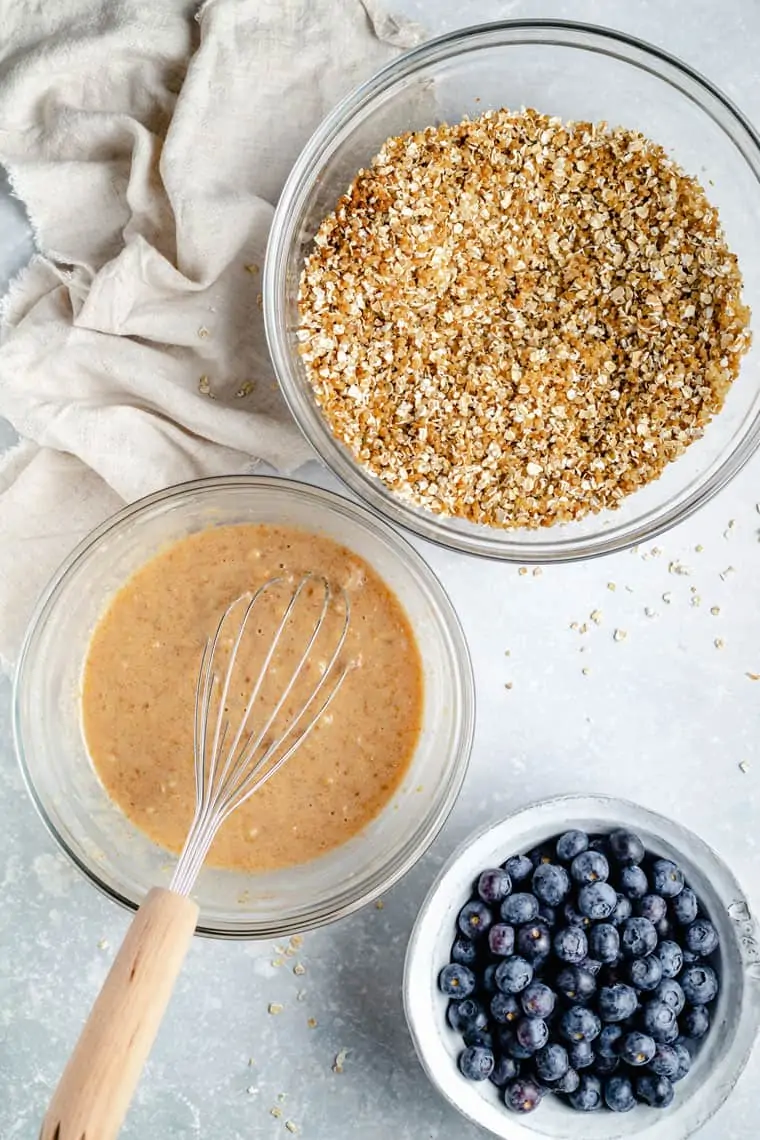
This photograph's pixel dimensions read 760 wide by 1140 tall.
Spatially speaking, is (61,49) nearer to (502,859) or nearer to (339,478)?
(339,478)

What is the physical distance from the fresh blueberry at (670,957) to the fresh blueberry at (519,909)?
198 mm

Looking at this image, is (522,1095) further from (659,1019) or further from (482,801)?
(482,801)

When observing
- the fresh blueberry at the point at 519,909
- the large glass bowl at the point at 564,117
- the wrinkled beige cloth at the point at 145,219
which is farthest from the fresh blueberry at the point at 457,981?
the wrinkled beige cloth at the point at 145,219

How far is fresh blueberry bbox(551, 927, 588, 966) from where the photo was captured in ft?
5.37

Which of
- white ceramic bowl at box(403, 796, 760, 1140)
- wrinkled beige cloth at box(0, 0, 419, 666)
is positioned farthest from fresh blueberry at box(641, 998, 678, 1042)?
wrinkled beige cloth at box(0, 0, 419, 666)

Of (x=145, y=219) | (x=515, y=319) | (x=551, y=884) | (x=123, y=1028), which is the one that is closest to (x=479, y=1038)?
(x=551, y=884)

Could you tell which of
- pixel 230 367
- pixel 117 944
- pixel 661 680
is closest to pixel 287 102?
pixel 230 367

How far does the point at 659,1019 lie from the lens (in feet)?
5.36

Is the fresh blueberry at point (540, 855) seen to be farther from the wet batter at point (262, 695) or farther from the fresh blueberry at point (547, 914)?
the wet batter at point (262, 695)

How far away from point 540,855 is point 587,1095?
0.35m

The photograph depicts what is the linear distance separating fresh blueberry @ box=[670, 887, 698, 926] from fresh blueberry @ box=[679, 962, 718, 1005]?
0.23 feet

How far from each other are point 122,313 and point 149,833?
0.81 metres

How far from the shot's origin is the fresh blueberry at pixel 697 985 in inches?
66.2

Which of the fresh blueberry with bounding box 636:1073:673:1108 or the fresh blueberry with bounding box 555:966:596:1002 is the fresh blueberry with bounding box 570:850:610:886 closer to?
the fresh blueberry with bounding box 555:966:596:1002
